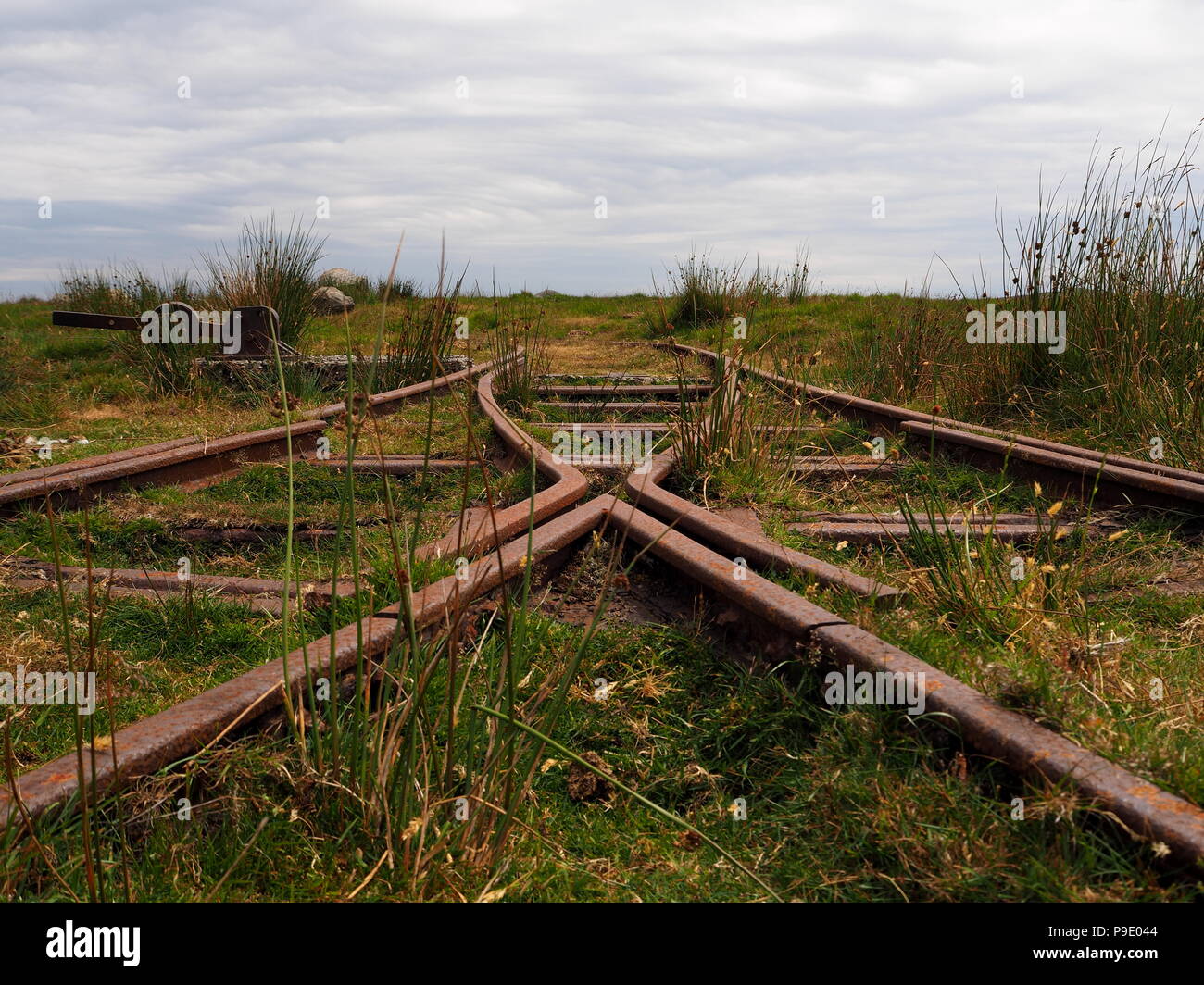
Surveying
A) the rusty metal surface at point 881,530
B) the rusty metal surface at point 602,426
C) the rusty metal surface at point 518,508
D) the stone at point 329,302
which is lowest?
the rusty metal surface at point 881,530

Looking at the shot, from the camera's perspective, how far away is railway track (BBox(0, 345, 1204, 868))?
164cm

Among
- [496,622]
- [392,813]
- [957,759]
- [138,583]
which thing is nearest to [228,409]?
[138,583]

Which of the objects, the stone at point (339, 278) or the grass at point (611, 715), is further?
the stone at point (339, 278)

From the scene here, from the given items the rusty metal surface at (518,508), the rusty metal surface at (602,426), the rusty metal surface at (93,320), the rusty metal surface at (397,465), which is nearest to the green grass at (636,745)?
the rusty metal surface at (518,508)

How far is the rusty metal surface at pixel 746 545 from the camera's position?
8.75 ft

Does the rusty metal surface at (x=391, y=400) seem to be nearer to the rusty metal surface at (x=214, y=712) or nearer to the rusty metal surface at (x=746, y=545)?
the rusty metal surface at (x=746, y=545)

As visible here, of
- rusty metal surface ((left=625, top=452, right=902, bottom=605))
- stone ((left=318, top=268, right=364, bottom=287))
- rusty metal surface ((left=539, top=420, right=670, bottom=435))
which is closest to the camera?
rusty metal surface ((left=625, top=452, right=902, bottom=605))

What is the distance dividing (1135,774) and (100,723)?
2144 millimetres

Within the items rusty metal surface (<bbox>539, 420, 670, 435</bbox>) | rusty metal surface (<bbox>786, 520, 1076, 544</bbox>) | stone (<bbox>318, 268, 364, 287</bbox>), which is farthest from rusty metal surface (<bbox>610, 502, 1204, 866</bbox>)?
stone (<bbox>318, 268, 364, 287</bbox>)

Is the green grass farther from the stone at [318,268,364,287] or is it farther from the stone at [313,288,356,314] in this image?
the stone at [318,268,364,287]

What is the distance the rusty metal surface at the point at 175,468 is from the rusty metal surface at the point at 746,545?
1.64m

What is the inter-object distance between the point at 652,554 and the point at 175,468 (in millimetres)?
2649

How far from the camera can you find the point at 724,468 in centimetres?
399
